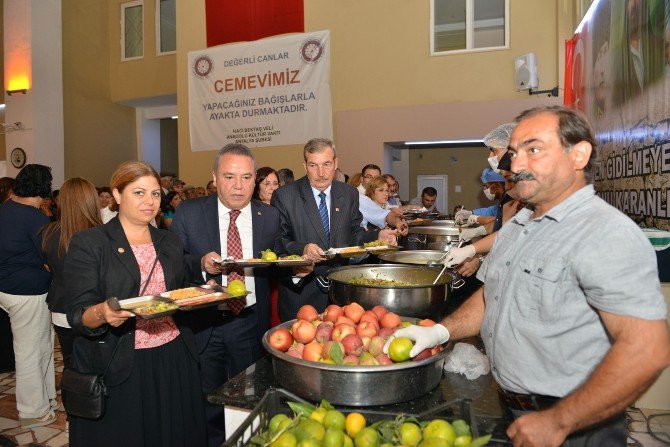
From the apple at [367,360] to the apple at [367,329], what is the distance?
141 mm

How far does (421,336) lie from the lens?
1.35 metres

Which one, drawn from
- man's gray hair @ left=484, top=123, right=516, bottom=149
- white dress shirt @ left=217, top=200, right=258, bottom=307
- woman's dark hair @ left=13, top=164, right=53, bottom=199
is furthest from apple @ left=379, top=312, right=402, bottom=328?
woman's dark hair @ left=13, top=164, right=53, bottom=199

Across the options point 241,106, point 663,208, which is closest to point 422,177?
point 241,106

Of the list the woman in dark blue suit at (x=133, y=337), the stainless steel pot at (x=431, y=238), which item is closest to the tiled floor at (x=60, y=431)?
the woman in dark blue suit at (x=133, y=337)

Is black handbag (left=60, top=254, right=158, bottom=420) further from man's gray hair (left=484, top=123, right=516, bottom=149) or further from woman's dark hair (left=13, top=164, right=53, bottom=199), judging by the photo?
man's gray hair (left=484, top=123, right=516, bottom=149)

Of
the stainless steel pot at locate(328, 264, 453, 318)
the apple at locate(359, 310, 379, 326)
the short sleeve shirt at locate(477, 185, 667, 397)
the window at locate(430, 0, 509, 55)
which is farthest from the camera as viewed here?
the window at locate(430, 0, 509, 55)

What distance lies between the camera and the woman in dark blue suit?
6.21ft

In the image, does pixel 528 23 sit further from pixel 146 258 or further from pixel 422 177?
pixel 146 258

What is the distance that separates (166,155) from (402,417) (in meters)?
13.5

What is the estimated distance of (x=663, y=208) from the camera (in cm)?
276

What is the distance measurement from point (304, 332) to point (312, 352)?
0.13 meters

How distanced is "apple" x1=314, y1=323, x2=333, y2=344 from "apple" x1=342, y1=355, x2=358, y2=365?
0.14 metres

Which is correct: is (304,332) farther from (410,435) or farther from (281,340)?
(410,435)

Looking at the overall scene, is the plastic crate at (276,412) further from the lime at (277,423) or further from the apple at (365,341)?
the apple at (365,341)
